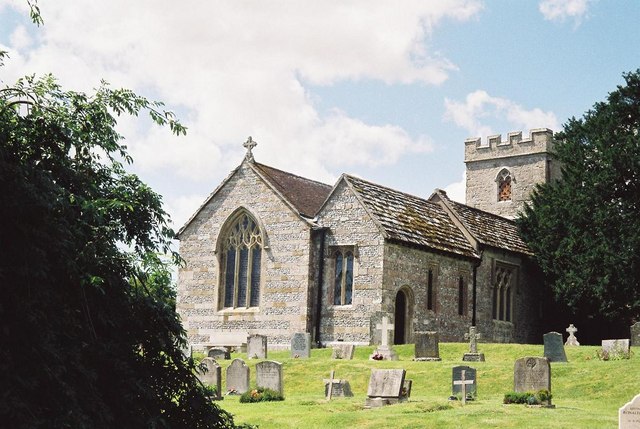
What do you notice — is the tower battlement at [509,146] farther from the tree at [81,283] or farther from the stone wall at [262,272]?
the tree at [81,283]

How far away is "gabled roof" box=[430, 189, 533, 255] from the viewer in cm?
4031

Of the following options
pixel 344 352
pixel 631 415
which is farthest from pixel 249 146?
pixel 631 415

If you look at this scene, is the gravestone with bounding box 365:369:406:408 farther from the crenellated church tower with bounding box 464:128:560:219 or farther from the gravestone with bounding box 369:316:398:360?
the crenellated church tower with bounding box 464:128:560:219

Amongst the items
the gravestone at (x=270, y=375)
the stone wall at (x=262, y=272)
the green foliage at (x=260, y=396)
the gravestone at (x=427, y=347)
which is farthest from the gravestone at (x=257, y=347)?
the green foliage at (x=260, y=396)

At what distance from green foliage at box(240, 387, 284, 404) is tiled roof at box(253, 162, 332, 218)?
13.4m

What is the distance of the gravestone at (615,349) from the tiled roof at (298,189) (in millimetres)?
12323

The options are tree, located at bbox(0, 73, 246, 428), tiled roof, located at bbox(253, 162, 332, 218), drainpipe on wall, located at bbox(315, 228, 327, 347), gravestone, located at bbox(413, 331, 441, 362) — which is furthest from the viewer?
tiled roof, located at bbox(253, 162, 332, 218)

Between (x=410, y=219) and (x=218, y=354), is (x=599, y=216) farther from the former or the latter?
(x=218, y=354)

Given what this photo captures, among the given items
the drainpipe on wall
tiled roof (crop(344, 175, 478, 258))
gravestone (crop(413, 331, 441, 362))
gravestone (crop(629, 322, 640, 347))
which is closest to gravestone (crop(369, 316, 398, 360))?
gravestone (crop(413, 331, 441, 362))

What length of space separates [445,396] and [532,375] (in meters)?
3.10

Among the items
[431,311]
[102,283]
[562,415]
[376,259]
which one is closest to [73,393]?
[102,283]

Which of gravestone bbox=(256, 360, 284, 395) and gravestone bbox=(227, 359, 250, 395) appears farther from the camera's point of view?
gravestone bbox=(227, 359, 250, 395)

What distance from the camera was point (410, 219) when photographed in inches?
1468

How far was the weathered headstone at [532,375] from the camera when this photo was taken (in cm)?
2145
